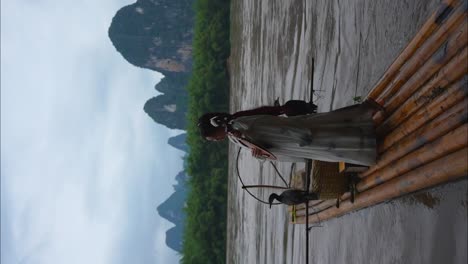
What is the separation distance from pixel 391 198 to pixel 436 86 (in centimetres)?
107

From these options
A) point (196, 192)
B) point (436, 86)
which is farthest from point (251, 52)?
point (436, 86)

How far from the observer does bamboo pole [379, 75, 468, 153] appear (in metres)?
2.86

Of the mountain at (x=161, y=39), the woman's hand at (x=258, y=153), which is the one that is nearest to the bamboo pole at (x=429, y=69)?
the woman's hand at (x=258, y=153)

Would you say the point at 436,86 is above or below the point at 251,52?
below

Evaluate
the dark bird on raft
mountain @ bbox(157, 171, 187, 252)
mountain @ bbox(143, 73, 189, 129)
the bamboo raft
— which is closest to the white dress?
the bamboo raft

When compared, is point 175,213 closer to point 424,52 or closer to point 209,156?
point 209,156

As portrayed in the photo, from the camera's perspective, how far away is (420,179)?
3244 mm

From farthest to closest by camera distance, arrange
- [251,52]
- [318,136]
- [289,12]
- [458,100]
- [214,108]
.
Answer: [214,108]
[251,52]
[289,12]
[318,136]
[458,100]

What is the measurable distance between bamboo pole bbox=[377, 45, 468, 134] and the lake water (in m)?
0.53

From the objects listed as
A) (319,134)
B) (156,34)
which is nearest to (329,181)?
(319,134)

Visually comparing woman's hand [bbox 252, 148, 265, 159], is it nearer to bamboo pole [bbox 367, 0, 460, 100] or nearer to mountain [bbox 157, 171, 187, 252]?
bamboo pole [bbox 367, 0, 460, 100]

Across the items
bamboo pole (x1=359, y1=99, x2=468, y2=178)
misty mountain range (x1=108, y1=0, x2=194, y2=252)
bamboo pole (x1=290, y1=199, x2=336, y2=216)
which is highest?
misty mountain range (x1=108, y1=0, x2=194, y2=252)

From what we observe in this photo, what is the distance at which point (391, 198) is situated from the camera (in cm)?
391

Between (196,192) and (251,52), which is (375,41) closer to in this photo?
(251,52)
